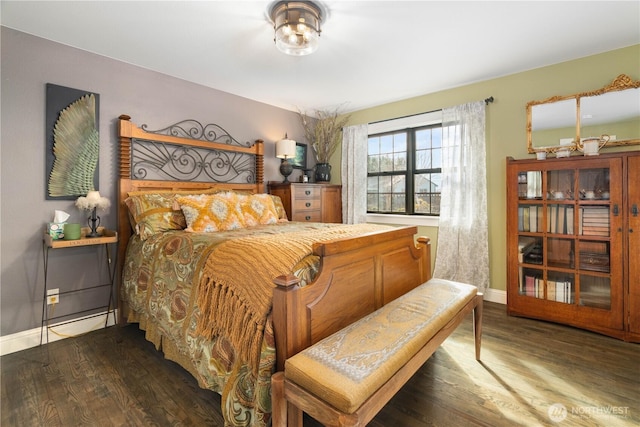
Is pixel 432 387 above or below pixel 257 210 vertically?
below

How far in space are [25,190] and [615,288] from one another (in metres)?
4.64

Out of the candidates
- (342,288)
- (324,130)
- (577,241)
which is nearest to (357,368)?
Answer: (342,288)

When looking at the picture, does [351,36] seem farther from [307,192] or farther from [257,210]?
[307,192]

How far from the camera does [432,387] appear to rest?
1704mm

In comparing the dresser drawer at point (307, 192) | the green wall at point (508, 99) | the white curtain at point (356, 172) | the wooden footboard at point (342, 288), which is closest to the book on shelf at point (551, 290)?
the green wall at point (508, 99)

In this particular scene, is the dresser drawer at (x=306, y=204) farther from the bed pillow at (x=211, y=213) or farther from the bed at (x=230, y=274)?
the bed pillow at (x=211, y=213)

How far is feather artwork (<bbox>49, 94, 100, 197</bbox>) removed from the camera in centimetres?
231

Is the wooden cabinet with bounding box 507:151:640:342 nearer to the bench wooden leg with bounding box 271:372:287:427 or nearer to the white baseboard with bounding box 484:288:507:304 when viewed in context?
the white baseboard with bounding box 484:288:507:304

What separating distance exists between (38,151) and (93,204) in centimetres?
56

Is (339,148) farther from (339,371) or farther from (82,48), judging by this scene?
(339,371)

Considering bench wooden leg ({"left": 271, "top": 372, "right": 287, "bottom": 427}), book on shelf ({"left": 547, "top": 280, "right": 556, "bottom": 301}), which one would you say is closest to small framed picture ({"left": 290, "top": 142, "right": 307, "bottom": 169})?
book on shelf ({"left": 547, "top": 280, "right": 556, "bottom": 301})

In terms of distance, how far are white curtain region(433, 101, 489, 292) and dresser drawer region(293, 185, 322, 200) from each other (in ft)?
5.18

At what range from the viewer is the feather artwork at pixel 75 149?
231cm

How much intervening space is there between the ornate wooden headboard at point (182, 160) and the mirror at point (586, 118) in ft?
9.93
